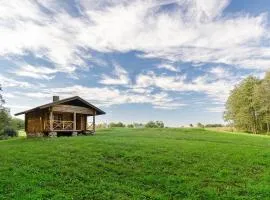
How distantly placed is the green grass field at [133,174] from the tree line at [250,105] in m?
46.7

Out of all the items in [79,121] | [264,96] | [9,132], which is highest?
[264,96]

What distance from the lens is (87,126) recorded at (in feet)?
154

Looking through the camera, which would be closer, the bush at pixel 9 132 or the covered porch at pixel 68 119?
the covered porch at pixel 68 119

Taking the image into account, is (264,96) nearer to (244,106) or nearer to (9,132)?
(244,106)

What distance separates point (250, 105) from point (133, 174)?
59.9 meters

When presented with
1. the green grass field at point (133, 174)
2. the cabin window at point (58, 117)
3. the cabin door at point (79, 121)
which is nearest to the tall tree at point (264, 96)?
the cabin door at point (79, 121)

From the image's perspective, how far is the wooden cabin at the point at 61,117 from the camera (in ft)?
129

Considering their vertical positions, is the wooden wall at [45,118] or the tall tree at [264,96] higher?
the tall tree at [264,96]

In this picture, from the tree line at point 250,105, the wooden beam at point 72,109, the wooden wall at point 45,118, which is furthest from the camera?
the tree line at point 250,105

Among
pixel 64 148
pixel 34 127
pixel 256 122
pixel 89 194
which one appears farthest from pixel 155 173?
pixel 256 122

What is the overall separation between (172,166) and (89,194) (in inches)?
246

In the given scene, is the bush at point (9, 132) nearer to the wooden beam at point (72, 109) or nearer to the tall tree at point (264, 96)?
the wooden beam at point (72, 109)

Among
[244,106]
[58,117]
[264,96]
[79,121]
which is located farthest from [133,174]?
[244,106]

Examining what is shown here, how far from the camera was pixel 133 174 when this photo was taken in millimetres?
15812
